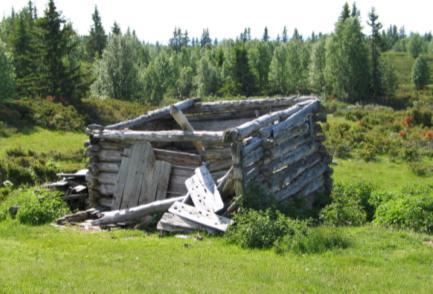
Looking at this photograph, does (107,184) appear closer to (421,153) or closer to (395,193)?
(395,193)

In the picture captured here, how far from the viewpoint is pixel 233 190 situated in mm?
11984

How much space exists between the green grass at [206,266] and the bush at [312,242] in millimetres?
198

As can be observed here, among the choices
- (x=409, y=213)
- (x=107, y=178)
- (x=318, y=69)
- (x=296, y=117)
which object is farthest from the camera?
(x=318, y=69)

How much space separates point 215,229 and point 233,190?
55.0 inches

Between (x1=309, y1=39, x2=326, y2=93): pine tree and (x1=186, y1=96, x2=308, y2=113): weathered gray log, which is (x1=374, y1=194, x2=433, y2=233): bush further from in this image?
(x1=309, y1=39, x2=326, y2=93): pine tree

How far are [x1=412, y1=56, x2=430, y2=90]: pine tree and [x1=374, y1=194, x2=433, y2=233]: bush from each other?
8268cm

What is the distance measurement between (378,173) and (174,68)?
234 ft

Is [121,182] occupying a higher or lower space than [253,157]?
lower

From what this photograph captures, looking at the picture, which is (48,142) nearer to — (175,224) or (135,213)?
(135,213)

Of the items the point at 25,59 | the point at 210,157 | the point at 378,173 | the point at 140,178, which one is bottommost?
the point at 378,173

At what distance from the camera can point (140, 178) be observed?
14.1 meters

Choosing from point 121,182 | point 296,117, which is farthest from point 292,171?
point 121,182

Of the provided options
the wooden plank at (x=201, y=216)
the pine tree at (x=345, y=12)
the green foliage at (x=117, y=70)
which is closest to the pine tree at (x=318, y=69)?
the pine tree at (x=345, y=12)

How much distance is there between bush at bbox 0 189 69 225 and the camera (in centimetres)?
1312
